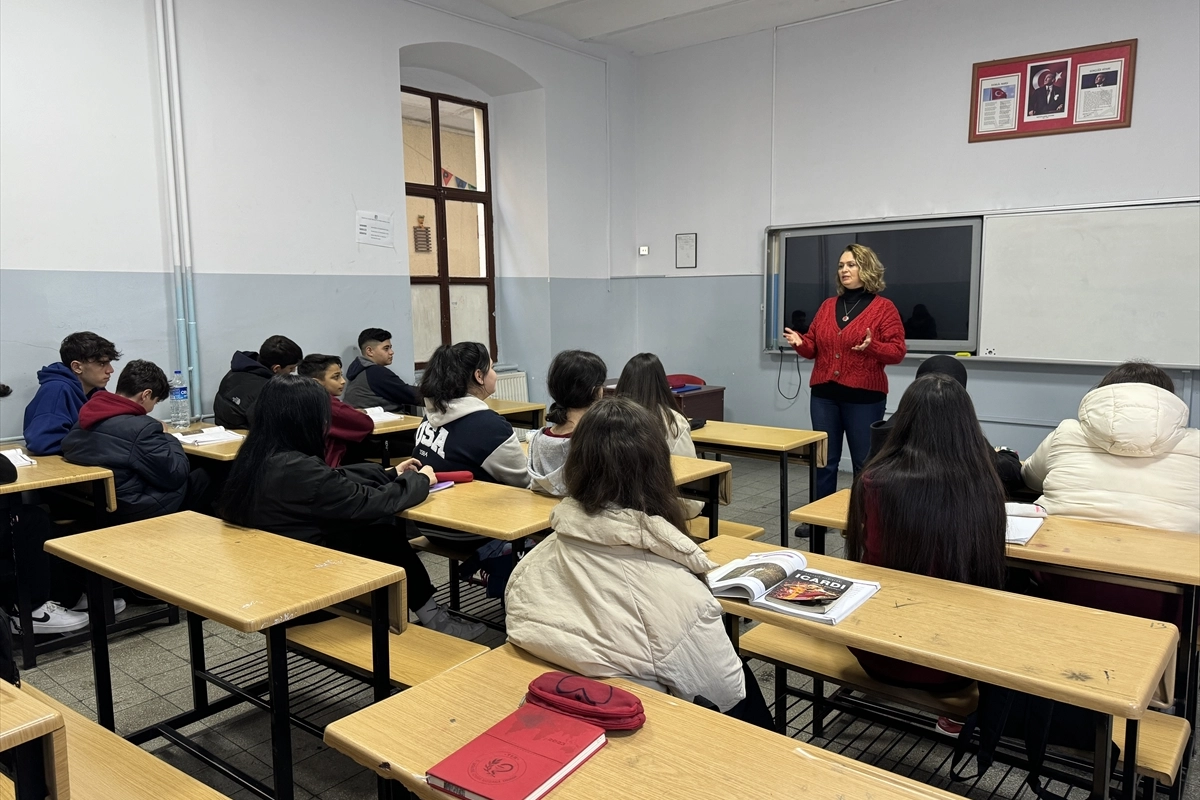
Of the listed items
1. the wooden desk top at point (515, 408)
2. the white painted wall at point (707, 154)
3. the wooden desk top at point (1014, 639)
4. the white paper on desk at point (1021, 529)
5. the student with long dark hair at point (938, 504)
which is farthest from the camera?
the white painted wall at point (707, 154)

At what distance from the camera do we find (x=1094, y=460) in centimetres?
237

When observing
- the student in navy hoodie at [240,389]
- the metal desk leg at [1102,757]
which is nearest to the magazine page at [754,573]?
the metal desk leg at [1102,757]

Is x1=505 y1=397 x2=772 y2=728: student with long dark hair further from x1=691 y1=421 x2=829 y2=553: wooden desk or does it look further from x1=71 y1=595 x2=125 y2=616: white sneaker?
x1=71 y1=595 x2=125 y2=616: white sneaker

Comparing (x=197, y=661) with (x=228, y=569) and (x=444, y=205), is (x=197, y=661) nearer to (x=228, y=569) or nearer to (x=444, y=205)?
(x=228, y=569)

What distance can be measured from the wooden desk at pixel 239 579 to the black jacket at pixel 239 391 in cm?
199

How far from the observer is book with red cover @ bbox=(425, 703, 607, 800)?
3.73 feet

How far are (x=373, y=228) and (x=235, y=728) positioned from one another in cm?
362

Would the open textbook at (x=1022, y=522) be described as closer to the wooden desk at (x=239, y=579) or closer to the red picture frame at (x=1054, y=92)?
the wooden desk at (x=239, y=579)

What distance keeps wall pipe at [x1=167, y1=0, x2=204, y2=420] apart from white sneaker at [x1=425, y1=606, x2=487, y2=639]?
2589 mm

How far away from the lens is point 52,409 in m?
3.68

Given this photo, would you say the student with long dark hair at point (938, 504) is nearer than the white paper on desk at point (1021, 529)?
Yes

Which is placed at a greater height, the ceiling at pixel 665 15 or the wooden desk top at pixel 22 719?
the ceiling at pixel 665 15

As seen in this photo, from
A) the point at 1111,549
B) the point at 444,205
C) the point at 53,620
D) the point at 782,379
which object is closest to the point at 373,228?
the point at 444,205

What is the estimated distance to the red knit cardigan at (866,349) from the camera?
4344 mm
